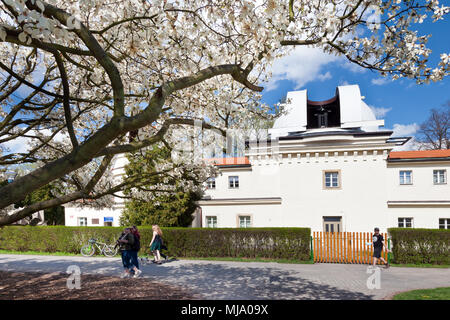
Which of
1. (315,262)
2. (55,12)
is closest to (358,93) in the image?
(315,262)

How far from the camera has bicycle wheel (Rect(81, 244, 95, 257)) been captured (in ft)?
54.1

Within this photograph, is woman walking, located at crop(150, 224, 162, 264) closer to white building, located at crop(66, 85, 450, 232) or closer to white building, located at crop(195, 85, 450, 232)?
white building, located at crop(66, 85, 450, 232)

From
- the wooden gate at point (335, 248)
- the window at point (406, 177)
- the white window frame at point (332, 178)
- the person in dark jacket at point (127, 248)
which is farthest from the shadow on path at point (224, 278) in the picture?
the window at point (406, 177)

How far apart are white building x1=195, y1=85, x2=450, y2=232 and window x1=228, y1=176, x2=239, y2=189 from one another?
0.74 metres

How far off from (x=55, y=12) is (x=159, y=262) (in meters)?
12.3

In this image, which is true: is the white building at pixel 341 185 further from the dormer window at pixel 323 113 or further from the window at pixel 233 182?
the dormer window at pixel 323 113

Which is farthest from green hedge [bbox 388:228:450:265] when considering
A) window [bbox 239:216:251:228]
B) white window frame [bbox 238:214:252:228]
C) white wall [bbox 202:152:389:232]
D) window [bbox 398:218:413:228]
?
window [bbox 239:216:251:228]

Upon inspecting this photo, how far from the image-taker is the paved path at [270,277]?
8008 mm

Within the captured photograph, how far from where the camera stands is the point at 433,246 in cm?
Result: 1327

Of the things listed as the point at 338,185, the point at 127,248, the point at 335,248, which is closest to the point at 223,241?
the point at 335,248

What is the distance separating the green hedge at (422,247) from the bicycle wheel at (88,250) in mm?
15827

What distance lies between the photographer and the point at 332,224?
62.8 feet
